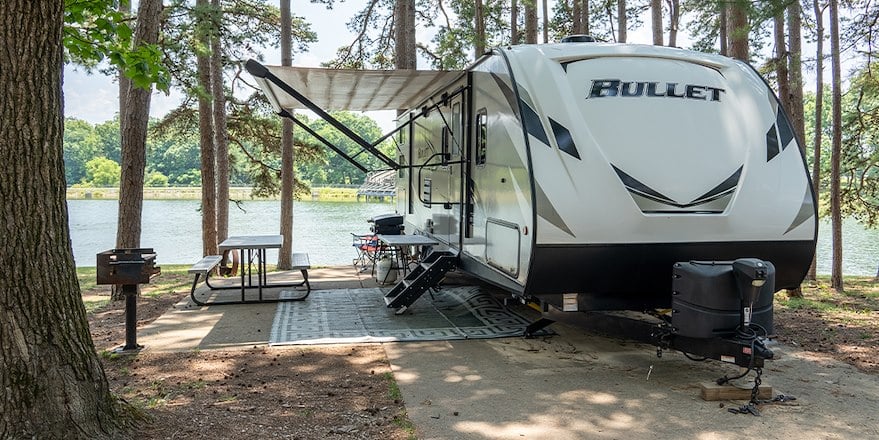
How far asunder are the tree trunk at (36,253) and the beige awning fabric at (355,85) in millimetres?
3780

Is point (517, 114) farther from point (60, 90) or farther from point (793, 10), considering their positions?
point (793, 10)

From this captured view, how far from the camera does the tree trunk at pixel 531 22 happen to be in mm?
12021

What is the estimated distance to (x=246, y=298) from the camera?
878cm

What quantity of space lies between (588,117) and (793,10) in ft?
21.8

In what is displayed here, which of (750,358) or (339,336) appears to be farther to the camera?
(339,336)

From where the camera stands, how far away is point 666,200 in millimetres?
4855

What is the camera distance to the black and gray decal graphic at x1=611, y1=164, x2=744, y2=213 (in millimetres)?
4832

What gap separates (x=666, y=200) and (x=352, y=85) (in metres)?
4.47

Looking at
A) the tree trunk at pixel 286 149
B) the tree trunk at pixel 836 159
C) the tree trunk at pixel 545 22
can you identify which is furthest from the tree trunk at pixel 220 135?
the tree trunk at pixel 836 159

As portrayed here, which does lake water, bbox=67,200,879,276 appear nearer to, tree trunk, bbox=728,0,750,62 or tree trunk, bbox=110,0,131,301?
tree trunk, bbox=110,0,131,301

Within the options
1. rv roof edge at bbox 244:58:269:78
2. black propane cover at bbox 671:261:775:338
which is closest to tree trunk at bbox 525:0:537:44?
rv roof edge at bbox 244:58:269:78

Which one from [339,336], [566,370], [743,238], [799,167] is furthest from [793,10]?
[339,336]

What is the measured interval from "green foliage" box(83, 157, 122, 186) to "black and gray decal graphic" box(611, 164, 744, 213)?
2501 inches

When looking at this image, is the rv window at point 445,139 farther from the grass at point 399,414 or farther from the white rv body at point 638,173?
the grass at point 399,414
